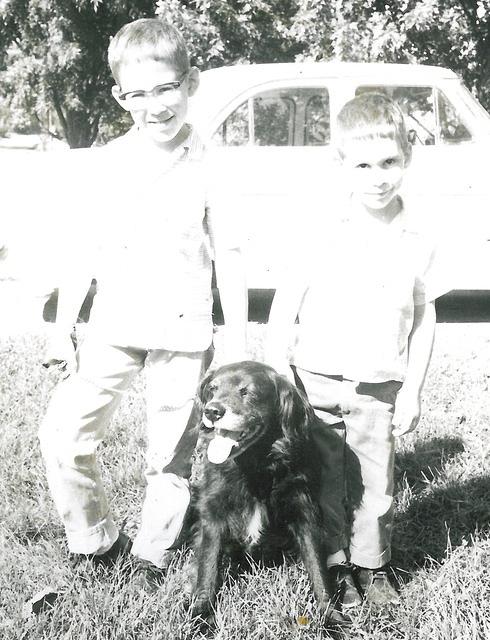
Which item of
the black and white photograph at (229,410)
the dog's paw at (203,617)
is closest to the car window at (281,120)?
the black and white photograph at (229,410)

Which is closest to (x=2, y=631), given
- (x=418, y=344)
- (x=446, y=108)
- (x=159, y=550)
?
(x=159, y=550)

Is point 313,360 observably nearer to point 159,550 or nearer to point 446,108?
point 159,550

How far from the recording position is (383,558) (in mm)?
2639

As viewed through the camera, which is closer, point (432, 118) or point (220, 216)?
point (220, 216)

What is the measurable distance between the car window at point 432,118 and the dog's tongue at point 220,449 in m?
5.03

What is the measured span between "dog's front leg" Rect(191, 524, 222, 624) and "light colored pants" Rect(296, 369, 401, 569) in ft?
1.26

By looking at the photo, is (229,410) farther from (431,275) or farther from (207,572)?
(431,275)

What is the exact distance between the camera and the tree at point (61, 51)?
15.7 metres

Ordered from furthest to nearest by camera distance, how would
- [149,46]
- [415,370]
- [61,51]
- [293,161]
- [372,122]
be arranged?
[61,51] → [293,161] → [415,370] → [372,122] → [149,46]

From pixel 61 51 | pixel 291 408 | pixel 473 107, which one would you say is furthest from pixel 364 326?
pixel 61 51

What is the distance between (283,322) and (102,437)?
2.29 feet

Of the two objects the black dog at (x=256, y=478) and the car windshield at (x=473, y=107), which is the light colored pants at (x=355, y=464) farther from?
the car windshield at (x=473, y=107)

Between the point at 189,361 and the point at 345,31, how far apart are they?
1099 centimetres

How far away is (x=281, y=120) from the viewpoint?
6.65 meters
